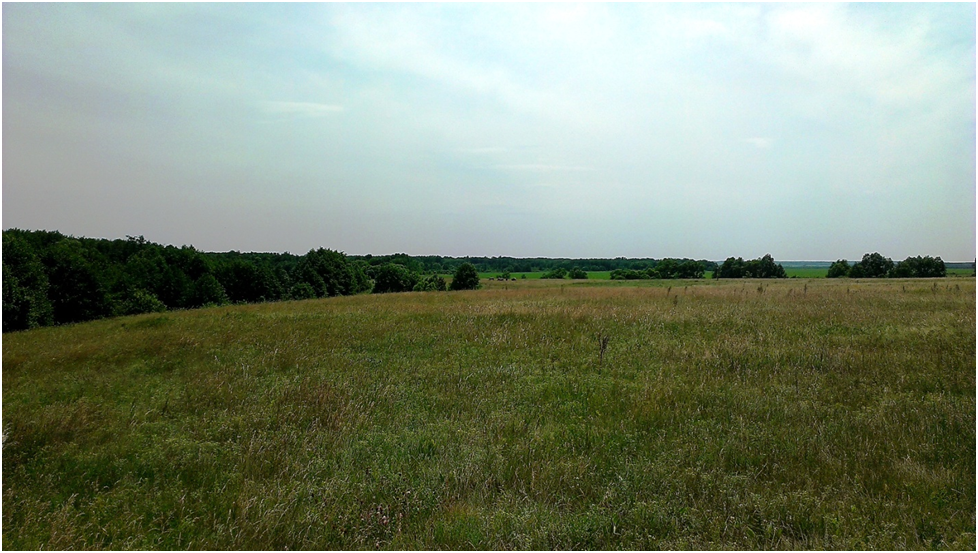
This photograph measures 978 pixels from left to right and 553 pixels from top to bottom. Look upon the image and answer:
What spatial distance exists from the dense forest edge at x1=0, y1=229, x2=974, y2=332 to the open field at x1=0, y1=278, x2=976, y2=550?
88.8 inches

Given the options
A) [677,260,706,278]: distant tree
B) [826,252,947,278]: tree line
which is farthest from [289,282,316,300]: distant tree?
[826,252,947,278]: tree line

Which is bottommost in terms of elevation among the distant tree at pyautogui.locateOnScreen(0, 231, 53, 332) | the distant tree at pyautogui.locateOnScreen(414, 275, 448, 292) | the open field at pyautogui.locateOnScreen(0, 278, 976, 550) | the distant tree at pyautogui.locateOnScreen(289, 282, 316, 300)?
the distant tree at pyautogui.locateOnScreen(289, 282, 316, 300)

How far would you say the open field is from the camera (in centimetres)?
318

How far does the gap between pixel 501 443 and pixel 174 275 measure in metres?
51.1

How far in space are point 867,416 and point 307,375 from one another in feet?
27.0

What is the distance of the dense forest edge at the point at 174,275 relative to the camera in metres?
13.9

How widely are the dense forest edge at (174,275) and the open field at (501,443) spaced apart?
226 cm

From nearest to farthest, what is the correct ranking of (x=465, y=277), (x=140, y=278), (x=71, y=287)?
(x=71, y=287)
(x=140, y=278)
(x=465, y=277)

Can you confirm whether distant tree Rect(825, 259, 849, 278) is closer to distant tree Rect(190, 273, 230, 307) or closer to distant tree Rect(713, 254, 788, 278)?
distant tree Rect(713, 254, 788, 278)

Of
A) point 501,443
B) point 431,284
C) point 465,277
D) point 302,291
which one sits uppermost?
point 465,277

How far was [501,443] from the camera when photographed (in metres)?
4.71

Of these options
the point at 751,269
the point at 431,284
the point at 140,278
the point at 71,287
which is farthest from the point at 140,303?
the point at 751,269

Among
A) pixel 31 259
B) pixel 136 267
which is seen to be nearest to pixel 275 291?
pixel 136 267

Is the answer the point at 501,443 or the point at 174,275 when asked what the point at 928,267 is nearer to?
the point at 501,443
